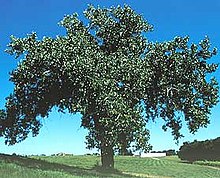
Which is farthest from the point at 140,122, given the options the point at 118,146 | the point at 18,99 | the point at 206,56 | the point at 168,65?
the point at 18,99

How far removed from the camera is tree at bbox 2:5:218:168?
39.7 m

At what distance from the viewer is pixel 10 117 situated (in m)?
47.6

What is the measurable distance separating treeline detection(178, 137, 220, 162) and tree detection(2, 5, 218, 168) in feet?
247

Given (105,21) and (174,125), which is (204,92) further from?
(105,21)

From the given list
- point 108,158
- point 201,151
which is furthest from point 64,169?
point 201,151

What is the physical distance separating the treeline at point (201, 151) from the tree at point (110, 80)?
2965 inches

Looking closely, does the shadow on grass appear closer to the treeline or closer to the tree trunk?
the tree trunk

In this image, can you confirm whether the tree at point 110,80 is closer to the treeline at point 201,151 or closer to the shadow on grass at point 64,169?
the shadow on grass at point 64,169

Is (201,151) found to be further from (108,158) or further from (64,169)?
(64,169)

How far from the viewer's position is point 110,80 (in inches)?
1556

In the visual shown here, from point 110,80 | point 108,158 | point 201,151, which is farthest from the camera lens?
point 201,151

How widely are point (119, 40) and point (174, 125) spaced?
10.7m

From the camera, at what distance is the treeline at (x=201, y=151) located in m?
120

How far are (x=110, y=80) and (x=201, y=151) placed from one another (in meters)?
91.3
